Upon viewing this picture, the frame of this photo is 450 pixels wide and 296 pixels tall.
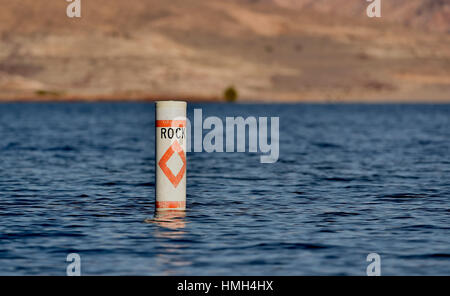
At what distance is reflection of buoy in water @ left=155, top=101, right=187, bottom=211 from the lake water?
0.54 meters

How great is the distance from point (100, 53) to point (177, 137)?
163 meters

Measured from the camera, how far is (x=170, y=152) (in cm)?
1931

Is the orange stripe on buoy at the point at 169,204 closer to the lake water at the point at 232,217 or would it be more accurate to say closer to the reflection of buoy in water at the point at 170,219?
the reflection of buoy in water at the point at 170,219

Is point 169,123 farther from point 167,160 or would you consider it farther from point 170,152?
point 167,160

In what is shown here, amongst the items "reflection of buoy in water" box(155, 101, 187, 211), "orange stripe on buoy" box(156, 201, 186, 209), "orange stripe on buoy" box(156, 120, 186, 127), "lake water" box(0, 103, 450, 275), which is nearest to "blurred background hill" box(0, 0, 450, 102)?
"lake water" box(0, 103, 450, 275)

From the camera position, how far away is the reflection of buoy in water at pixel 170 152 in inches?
749

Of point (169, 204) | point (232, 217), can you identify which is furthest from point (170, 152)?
point (232, 217)

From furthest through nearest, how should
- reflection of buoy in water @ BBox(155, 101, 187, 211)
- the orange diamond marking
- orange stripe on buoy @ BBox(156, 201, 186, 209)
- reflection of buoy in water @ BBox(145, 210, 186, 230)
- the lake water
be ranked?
orange stripe on buoy @ BBox(156, 201, 186, 209), the orange diamond marking, reflection of buoy in water @ BBox(155, 101, 187, 211), reflection of buoy in water @ BBox(145, 210, 186, 230), the lake water

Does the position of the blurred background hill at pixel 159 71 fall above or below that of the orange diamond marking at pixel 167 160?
above

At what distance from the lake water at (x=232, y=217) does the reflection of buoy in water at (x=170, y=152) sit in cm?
54

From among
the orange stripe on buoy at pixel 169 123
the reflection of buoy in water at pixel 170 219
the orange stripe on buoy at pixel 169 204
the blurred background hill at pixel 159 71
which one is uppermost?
the blurred background hill at pixel 159 71

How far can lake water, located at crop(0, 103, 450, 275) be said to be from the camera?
15.0m

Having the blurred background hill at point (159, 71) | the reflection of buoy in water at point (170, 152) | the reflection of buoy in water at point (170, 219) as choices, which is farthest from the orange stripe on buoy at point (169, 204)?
the blurred background hill at point (159, 71)

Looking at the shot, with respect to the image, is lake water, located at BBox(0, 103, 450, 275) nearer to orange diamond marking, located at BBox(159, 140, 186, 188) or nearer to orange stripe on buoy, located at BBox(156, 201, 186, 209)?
orange stripe on buoy, located at BBox(156, 201, 186, 209)
